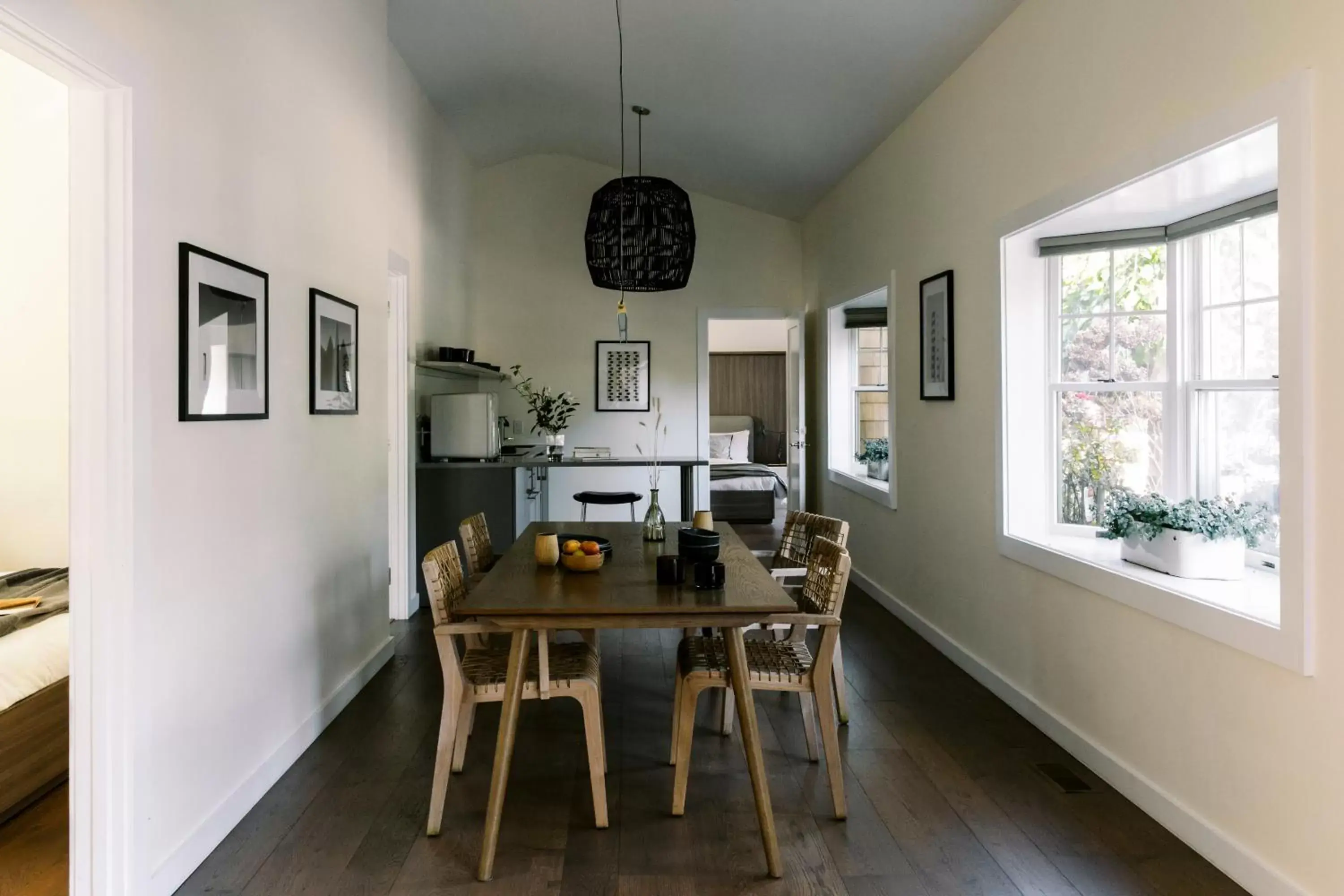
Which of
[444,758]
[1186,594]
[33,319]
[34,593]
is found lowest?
[444,758]

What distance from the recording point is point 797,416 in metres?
6.54

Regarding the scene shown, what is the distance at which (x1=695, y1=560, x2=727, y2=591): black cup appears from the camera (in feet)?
7.91

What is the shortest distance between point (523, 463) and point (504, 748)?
2975 mm

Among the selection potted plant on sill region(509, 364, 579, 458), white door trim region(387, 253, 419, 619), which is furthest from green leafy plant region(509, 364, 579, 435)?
white door trim region(387, 253, 419, 619)

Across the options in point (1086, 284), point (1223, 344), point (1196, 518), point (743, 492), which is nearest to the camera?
point (1196, 518)

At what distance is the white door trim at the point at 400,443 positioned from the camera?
182 inches

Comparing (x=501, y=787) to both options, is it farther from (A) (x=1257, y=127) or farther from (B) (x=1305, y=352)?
(A) (x=1257, y=127)

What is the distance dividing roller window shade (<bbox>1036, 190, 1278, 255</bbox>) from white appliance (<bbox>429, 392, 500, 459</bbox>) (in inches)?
129

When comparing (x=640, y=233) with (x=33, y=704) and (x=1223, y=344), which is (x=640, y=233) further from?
(x=33, y=704)

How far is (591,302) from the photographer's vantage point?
6.84 meters

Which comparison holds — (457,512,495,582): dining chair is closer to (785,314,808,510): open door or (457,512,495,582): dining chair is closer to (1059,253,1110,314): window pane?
(1059,253,1110,314): window pane

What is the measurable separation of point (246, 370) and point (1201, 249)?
324 cm

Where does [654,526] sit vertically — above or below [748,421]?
below

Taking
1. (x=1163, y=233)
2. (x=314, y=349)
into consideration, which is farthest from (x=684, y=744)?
(x=1163, y=233)
